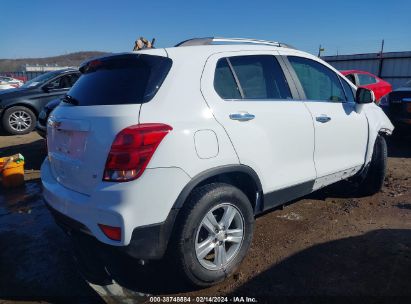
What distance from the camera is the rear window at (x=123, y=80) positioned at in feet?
8.14

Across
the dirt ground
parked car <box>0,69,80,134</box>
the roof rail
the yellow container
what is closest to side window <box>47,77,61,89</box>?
parked car <box>0,69,80,134</box>

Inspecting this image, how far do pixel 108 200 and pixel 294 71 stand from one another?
223cm

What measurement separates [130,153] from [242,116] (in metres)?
0.99

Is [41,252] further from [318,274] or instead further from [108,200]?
[318,274]

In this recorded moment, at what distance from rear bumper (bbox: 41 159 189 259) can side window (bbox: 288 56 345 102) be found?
1.84m

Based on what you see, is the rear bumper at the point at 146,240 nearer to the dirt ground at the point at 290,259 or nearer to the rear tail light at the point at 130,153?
the rear tail light at the point at 130,153

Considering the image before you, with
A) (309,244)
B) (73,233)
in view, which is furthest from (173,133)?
(309,244)

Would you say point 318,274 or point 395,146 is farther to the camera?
point 395,146

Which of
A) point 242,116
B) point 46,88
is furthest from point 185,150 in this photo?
point 46,88

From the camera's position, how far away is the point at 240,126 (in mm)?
2768

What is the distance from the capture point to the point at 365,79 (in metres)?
10.3

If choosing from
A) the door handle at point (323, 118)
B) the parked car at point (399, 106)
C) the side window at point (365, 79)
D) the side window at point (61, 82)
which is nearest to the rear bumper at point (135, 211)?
the door handle at point (323, 118)

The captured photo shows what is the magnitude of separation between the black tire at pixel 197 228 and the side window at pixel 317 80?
1.43 m

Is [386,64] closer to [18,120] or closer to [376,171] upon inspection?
[376,171]
